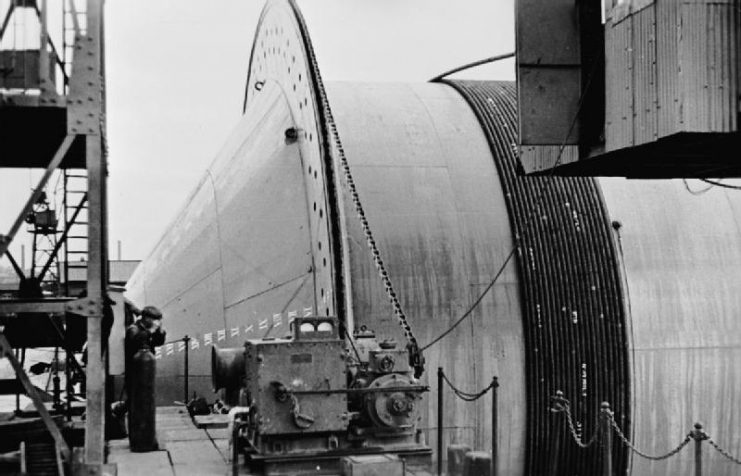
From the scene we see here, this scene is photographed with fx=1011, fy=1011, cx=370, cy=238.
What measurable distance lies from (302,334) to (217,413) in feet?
13.3

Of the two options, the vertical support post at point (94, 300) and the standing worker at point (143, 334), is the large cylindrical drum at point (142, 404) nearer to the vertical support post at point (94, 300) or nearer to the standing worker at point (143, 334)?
the standing worker at point (143, 334)

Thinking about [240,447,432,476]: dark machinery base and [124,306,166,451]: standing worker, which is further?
[124,306,166,451]: standing worker

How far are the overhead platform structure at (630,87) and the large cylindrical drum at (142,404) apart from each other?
4600 millimetres

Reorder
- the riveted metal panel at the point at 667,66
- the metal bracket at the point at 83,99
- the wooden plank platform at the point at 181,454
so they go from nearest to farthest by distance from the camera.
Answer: the metal bracket at the point at 83,99
the riveted metal panel at the point at 667,66
the wooden plank platform at the point at 181,454

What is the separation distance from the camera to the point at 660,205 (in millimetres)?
14109

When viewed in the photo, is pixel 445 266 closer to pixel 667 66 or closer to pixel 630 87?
pixel 630 87

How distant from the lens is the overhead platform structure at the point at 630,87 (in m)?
8.57

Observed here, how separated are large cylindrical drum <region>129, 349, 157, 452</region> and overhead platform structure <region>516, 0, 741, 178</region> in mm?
4600

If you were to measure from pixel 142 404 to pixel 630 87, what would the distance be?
19.3 feet

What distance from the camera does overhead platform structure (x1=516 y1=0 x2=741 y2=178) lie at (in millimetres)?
8570

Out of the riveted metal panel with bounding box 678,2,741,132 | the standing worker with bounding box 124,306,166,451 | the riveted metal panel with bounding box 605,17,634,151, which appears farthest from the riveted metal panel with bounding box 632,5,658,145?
the standing worker with bounding box 124,306,166,451

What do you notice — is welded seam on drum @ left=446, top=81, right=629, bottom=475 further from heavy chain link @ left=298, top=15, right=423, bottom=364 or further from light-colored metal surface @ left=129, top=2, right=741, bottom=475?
heavy chain link @ left=298, top=15, right=423, bottom=364

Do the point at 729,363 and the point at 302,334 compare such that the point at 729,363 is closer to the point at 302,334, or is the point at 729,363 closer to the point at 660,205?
the point at 660,205

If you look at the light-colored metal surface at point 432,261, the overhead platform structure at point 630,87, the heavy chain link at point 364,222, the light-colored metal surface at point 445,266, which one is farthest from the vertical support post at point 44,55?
the light-colored metal surface at point 445,266
